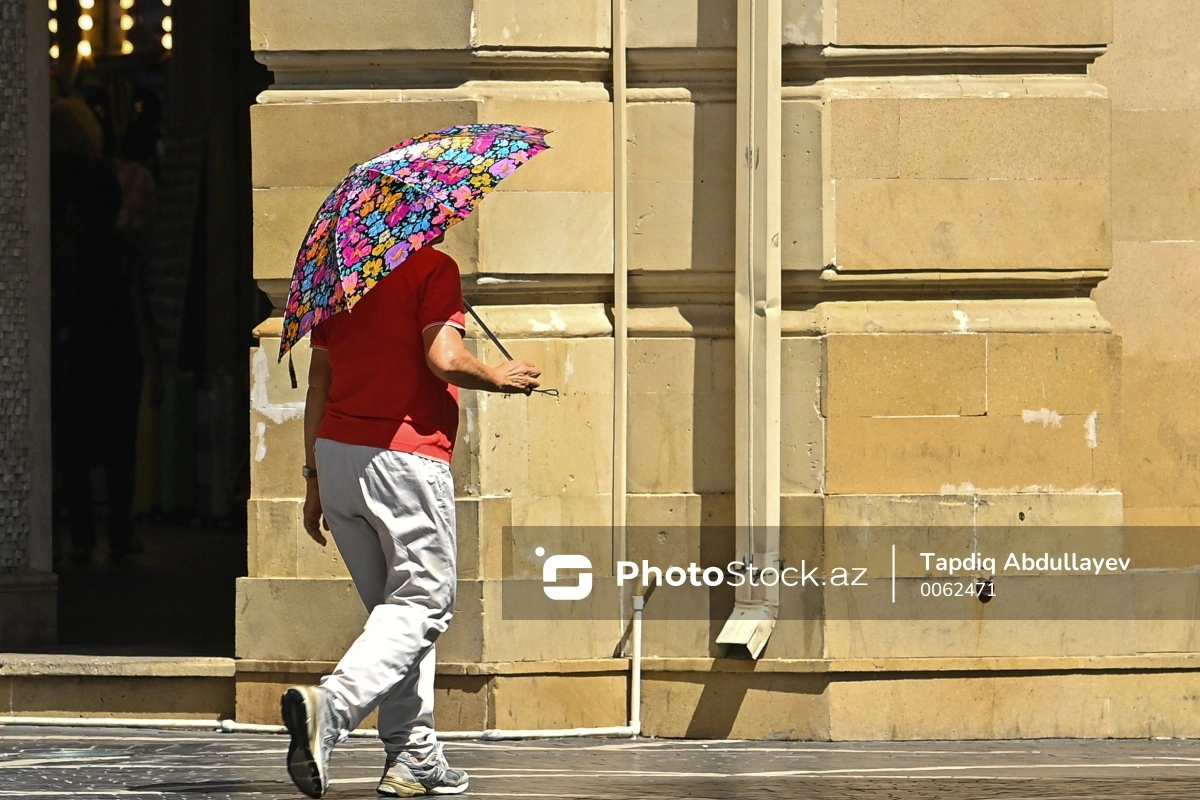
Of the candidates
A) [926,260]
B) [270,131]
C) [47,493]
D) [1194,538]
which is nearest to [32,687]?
[47,493]

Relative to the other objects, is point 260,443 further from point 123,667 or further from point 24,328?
point 24,328

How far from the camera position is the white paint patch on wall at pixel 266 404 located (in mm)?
7699

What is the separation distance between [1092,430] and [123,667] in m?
3.65

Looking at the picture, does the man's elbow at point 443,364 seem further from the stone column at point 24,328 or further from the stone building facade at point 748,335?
the stone column at point 24,328

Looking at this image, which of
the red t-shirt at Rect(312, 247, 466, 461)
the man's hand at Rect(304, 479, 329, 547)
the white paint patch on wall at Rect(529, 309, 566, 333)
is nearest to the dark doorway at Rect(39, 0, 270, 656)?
the white paint patch on wall at Rect(529, 309, 566, 333)

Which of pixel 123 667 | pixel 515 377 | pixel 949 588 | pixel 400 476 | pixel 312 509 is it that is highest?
pixel 515 377

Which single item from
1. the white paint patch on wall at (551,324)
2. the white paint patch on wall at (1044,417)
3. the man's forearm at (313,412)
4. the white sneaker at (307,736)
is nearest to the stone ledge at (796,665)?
the white paint patch on wall at (1044,417)

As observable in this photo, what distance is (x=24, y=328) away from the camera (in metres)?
8.99

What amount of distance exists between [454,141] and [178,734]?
272 centimetres

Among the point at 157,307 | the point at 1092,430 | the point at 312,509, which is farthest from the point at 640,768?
the point at 157,307

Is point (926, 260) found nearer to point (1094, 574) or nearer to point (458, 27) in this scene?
point (1094, 574)

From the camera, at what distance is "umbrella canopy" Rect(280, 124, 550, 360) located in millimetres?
5953

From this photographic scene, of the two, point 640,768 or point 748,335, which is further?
point 748,335

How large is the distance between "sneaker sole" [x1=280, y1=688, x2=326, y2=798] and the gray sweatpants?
0.53 feet
